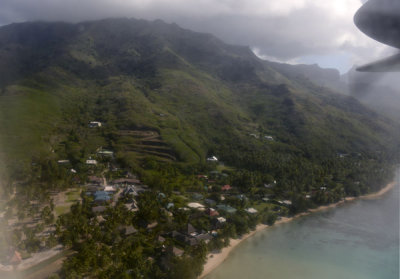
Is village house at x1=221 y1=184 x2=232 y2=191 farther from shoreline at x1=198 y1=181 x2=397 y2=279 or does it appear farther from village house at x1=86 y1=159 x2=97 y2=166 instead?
village house at x1=86 y1=159 x2=97 y2=166

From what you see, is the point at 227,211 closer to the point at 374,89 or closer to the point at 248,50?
the point at 374,89

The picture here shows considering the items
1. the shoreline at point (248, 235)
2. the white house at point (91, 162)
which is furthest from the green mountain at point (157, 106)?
the shoreline at point (248, 235)

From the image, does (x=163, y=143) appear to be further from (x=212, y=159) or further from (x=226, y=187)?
(x=226, y=187)

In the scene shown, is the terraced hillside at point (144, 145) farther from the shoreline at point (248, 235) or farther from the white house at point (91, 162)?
the shoreline at point (248, 235)

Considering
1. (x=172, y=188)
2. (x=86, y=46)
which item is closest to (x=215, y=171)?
(x=172, y=188)

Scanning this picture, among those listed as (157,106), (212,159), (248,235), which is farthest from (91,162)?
(157,106)
